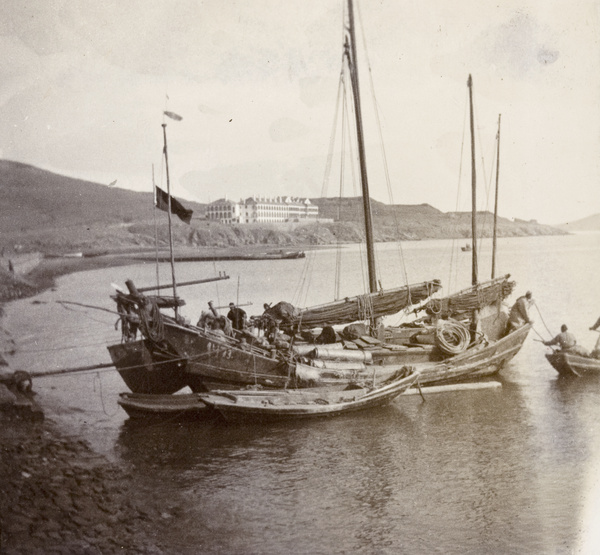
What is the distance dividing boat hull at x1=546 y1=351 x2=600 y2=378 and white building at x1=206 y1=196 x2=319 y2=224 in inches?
308

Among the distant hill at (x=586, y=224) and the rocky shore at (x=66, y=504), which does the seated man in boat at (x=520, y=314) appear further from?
the rocky shore at (x=66, y=504)

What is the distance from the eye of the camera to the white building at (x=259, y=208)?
1619cm

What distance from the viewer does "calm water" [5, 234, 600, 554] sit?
7.58 meters

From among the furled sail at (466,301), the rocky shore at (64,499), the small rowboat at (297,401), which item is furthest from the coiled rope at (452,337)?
the rocky shore at (64,499)

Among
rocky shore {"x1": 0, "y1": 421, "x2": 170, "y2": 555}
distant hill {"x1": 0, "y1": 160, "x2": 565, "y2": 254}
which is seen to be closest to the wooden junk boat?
rocky shore {"x1": 0, "y1": 421, "x2": 170, "y2": 555}

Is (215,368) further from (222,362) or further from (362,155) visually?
(362,155)

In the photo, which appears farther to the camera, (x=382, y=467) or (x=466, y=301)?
(x=466, y=301)

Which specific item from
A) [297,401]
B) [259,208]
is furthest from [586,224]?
[259,208]

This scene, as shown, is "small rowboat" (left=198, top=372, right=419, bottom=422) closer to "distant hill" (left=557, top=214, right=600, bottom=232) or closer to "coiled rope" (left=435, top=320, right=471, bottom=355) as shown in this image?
"coiled rope" (left=435, top=320, right=471, bottom=355)

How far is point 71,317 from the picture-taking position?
1998 centimetres

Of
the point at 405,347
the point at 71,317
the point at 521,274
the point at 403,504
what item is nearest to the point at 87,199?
the point at 71,317

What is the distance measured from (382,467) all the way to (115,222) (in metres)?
14.3

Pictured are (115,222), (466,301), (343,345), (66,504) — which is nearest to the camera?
(66,504)

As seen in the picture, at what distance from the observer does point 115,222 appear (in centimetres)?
2034
